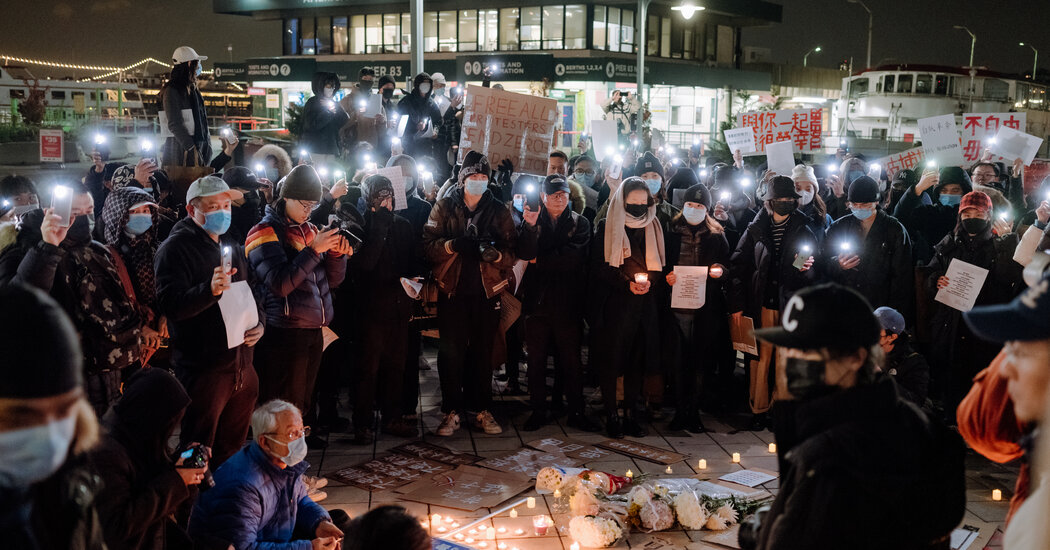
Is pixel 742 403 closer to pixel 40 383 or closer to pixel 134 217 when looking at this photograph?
pixel 134 217

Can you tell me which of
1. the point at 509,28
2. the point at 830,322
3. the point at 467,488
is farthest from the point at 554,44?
the point at 830,322

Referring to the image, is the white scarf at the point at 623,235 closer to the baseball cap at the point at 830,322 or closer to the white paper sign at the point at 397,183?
the white paper sign at the point at 397,183

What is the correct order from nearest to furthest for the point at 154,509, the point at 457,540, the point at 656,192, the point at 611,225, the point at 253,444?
the point at 154,509 < the point at 253,444 < the point at 457,540 < the point at 611,225 < the point at 656,192

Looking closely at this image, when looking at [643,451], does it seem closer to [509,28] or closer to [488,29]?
[509,28]

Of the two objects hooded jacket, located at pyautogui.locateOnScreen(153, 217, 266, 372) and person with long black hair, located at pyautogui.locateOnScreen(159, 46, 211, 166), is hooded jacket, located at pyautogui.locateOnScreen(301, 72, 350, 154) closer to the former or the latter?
person with long black hair, located at pyautogui.locateOnScreen(159, 46, 211, 166)

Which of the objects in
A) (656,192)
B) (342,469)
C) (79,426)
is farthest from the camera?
(656,192)

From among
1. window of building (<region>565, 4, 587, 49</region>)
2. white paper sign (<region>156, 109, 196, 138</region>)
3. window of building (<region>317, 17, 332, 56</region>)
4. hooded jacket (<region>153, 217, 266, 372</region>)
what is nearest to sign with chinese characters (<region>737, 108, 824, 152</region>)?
white paper sign (<region>156, 109, 196, 138</region>)

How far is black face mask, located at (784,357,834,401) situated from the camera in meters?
2.92

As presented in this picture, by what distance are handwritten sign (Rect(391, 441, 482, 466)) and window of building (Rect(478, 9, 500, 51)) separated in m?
43.6

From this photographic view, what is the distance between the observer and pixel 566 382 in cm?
857

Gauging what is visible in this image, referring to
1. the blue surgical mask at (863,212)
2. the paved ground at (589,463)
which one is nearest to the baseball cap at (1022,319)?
the paved ground at (589,463)

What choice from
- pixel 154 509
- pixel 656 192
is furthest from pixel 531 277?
pixel 154 509

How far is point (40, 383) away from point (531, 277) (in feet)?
21.8

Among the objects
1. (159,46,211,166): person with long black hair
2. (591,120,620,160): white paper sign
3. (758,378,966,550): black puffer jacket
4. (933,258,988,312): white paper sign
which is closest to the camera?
(758,378,966,550): black puffer jacket
